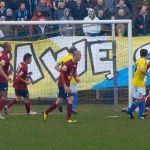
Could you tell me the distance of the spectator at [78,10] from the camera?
87.1ft

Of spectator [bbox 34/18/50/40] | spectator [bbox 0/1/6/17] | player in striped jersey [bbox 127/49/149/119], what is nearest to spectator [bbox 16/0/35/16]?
spectator [bbox 0/1/6/17]

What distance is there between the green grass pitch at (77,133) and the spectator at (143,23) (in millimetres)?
5207

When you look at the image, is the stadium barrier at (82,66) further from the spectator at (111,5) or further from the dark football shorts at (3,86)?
the spectator at (111,5)

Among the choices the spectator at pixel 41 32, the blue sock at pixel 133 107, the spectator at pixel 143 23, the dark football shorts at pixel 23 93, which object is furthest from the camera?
the spectator at pixel 143 23

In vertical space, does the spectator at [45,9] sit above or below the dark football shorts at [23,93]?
above

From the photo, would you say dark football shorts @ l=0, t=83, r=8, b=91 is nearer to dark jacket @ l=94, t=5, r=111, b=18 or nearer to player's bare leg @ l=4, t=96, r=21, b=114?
player's bare leg @ l=4, t=96, r=21, b=114

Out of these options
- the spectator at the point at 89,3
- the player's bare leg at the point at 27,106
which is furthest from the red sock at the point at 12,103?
the spectator at the point at 89,3

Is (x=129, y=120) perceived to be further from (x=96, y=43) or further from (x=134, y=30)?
(x=134, y=30)

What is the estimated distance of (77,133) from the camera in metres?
16.5

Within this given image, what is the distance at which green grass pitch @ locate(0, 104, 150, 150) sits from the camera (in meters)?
14.5

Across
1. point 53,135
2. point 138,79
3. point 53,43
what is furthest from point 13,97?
point 53,135

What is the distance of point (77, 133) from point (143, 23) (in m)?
9.86

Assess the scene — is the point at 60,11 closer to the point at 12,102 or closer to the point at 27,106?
the point at 12,102

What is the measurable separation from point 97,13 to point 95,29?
326cm
